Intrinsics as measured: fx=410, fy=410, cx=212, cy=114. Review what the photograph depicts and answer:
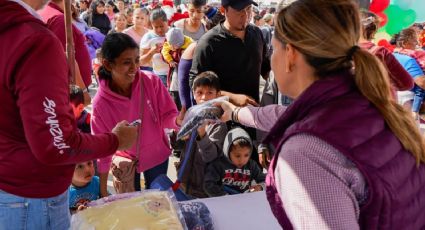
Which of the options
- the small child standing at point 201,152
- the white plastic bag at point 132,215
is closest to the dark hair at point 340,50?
the white plastic bag at point 132,215

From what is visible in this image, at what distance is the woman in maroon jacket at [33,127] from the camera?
3.58 feet

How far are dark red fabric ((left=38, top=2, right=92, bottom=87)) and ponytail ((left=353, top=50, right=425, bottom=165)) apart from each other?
163cm

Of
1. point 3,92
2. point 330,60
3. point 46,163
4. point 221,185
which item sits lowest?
point 221,185

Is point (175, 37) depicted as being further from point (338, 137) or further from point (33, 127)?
point (338, 137)

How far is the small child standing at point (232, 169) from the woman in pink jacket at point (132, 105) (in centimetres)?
37

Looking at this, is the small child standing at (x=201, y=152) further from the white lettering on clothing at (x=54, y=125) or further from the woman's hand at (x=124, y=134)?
the white lettering on clothing at (x=54, y=125)

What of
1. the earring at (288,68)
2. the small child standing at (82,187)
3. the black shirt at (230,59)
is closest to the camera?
the earring at (288,68)

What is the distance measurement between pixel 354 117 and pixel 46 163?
2.76 feet

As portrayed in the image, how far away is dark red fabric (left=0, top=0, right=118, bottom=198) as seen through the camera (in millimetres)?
1089

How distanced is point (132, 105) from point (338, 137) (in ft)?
4.68

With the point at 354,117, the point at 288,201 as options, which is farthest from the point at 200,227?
the point at 354,117

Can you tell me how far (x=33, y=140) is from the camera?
1125 millimetres

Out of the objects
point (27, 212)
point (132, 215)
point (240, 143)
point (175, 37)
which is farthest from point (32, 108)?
point (175, 37)

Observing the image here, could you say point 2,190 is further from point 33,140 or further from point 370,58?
point 370,58
